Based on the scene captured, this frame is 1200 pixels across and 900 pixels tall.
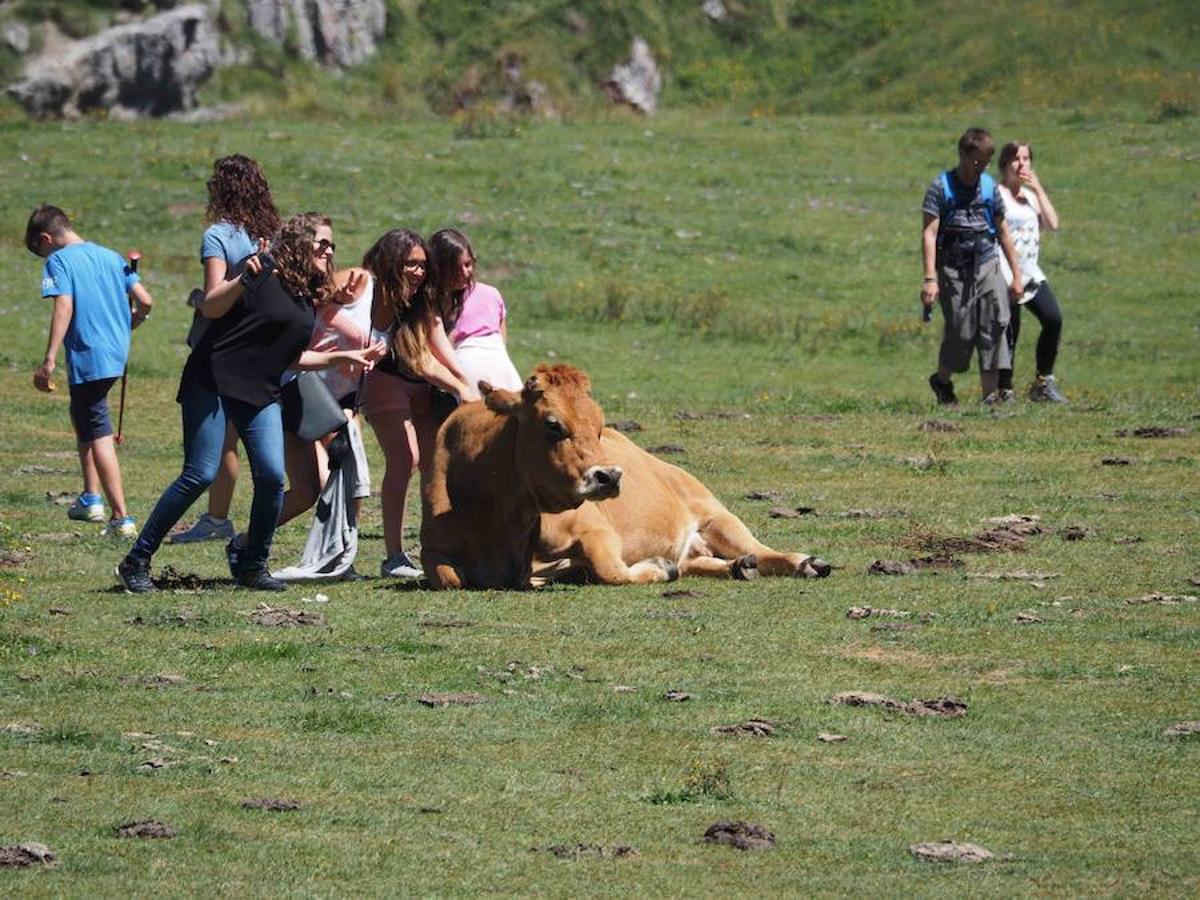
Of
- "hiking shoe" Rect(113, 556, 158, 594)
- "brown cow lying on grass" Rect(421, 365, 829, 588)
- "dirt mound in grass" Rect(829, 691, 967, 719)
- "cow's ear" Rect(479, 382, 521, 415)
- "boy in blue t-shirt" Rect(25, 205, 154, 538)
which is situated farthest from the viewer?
"boy in blue t-shirt" Rect(25, 205, 154, 538)

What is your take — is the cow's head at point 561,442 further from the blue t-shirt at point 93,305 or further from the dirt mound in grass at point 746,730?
the blue t-shirt at point 93,305

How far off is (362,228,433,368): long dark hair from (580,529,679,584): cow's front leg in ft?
5.25

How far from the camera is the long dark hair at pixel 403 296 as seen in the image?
13258 mm

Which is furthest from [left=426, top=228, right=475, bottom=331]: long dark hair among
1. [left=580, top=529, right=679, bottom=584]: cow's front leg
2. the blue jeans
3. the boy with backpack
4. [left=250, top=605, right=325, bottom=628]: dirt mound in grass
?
the boy with backpack

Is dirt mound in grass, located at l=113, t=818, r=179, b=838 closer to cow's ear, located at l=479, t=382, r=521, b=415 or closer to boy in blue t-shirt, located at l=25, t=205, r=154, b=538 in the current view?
cow's ear, located at l=479, t=382, r=521, b=415

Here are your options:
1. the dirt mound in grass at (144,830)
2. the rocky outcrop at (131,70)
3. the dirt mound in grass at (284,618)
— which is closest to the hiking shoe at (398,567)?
the dirt mound in grass at (284,618)

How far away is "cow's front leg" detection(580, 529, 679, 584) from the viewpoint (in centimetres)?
1285

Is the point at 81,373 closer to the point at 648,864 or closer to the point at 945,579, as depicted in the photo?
the point at 945,579

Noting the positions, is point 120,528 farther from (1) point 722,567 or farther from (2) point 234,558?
(1) point 722,567

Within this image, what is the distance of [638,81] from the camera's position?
52781mm

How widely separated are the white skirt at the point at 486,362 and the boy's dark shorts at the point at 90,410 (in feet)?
10.6

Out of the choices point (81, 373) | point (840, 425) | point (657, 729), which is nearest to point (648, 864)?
point (657, 729)

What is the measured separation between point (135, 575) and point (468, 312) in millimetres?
2921

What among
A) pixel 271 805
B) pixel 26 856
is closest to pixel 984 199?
pixel 271 805
